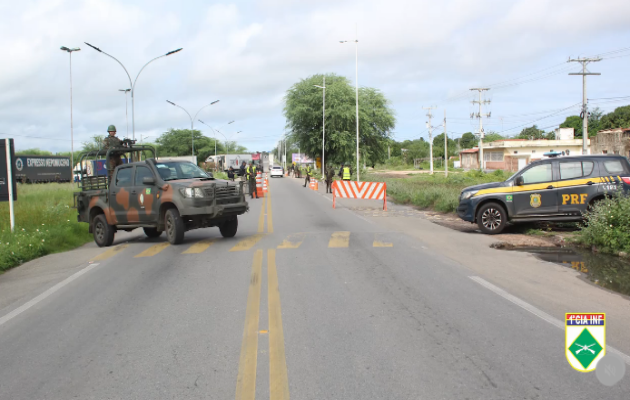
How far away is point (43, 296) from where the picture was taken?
793 centimetres

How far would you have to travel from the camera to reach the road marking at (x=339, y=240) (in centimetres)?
1184

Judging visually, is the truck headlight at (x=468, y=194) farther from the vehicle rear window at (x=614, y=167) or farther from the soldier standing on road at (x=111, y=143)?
the soldier standing on road at (x=111, y=143)

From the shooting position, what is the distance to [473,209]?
45.8 feet

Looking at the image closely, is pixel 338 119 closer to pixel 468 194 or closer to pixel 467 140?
pixel 468 194

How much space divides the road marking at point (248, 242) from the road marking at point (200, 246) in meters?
0.68

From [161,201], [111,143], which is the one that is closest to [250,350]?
[161,201]

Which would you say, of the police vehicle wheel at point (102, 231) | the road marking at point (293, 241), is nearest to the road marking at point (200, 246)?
the road marking at point (293, 241)

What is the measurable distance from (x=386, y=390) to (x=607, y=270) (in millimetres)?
6729

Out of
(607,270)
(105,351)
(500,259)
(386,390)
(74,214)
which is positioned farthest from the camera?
(74,214)

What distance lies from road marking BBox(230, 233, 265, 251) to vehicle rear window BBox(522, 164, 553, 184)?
6.76m

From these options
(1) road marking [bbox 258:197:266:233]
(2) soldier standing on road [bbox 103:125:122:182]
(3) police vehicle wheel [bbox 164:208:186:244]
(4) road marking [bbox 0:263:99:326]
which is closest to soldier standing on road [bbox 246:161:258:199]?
(1) road marking [bbox 258:197:266:233]

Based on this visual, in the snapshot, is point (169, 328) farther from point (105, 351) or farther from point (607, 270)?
point (607, 270)

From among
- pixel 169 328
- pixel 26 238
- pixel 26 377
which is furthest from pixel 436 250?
pixel 26 238

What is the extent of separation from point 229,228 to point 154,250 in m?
2.20
